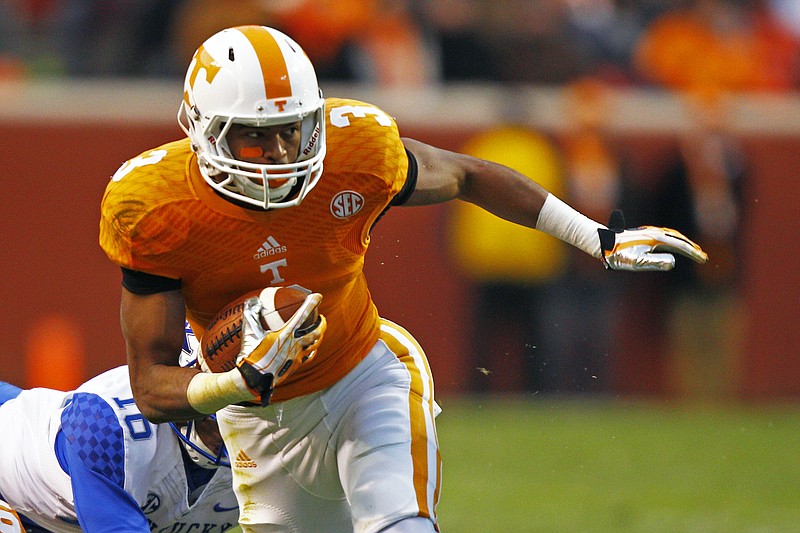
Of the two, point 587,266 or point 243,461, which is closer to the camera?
point 243,461

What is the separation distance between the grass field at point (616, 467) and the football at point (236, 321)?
2.84 metres

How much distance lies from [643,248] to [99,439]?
1.78 meters

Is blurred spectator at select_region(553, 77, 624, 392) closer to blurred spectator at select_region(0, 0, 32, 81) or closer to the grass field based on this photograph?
the grass field

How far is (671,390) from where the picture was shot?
10.6 m

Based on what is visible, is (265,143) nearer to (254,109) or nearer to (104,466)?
(254,109)

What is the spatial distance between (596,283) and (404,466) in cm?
624

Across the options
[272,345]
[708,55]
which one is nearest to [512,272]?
[708,55]

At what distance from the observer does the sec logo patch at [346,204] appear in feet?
13.8

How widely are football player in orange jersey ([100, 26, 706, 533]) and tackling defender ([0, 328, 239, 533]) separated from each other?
165 millimetres

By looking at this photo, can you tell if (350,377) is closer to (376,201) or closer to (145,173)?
(376,201)

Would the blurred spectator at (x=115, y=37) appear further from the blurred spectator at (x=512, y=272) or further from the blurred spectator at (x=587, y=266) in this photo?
the blurred spectator at (x=587, y=266)

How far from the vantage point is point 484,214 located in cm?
1009

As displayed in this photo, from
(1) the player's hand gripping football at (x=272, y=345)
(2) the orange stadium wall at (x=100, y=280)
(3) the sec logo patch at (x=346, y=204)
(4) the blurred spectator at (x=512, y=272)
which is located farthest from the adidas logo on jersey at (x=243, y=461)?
(4) the blurred spectator at (x=512, y=272)

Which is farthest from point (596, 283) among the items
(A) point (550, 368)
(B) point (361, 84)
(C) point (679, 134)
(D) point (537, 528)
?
(D) point (537, 528)
